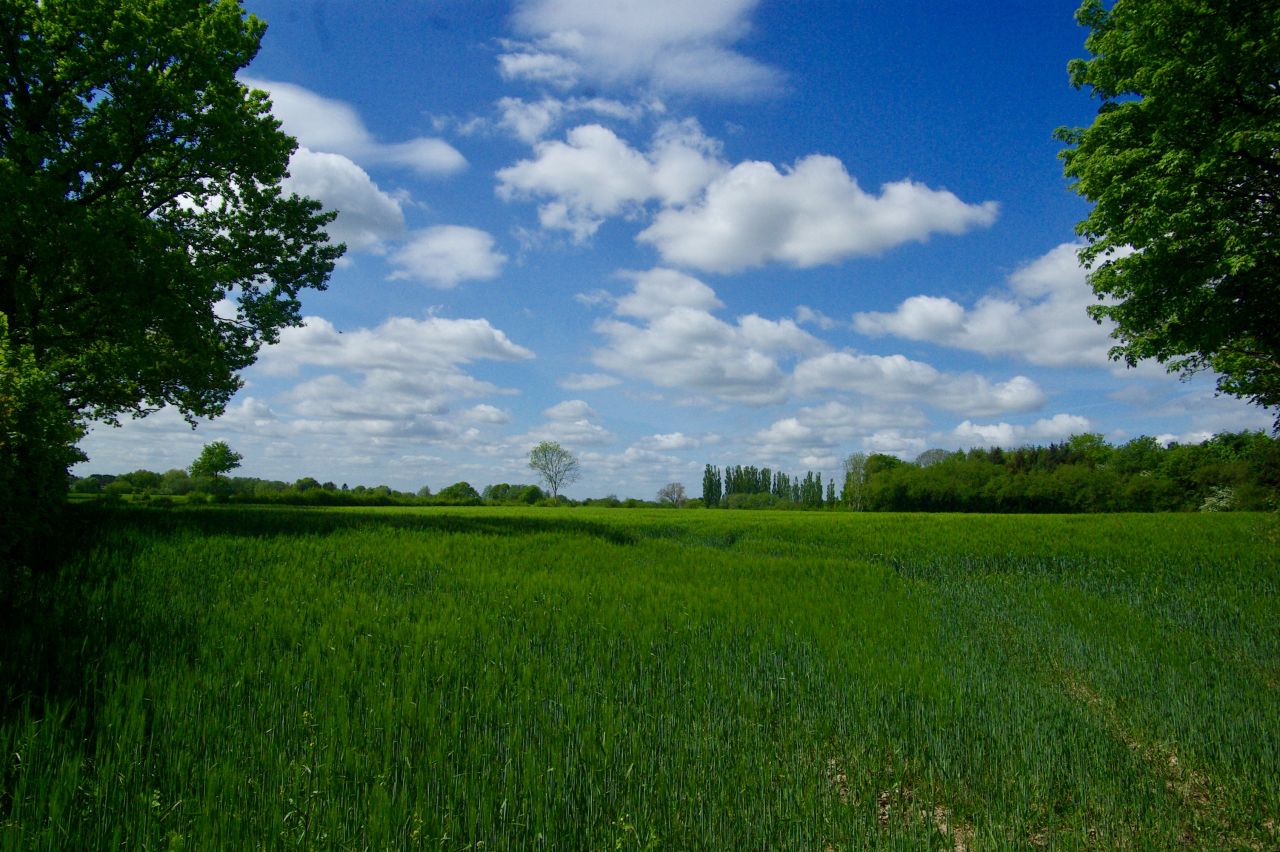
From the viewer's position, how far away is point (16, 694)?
4.46m

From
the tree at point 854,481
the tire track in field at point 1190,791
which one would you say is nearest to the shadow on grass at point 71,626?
the tire track in field at point 1190,791

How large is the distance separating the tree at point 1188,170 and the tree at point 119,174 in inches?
930

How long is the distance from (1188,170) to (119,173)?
27464mm

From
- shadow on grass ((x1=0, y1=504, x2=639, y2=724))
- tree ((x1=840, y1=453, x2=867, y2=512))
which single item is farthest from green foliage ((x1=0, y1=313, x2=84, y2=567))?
tree ((x1=840, y1=453, x2=867, y2=512))

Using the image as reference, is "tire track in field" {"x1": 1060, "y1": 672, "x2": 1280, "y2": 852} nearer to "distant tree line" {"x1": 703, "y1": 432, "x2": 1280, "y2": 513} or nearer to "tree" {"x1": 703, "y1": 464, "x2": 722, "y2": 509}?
"distant tree line" {"x1": 703, "y1": 432, "x2": 1280, "y2": 513}

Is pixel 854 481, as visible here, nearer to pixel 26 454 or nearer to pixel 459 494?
pixel 459 494

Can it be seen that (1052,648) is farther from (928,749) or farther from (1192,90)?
(1192,90)

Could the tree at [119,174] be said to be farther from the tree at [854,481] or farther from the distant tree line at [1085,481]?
the tree at [854,481]

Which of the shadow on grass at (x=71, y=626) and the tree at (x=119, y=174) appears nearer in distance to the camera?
the shadow on grass at (x=71, y=626)

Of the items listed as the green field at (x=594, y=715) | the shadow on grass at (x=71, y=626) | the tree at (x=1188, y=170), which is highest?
the tree at (x=1188, y=170)

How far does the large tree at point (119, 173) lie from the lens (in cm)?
1390

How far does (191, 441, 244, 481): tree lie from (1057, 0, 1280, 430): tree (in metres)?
67.5

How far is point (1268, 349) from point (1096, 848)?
21.5 meters

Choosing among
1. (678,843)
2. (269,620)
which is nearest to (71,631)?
(269,620)
